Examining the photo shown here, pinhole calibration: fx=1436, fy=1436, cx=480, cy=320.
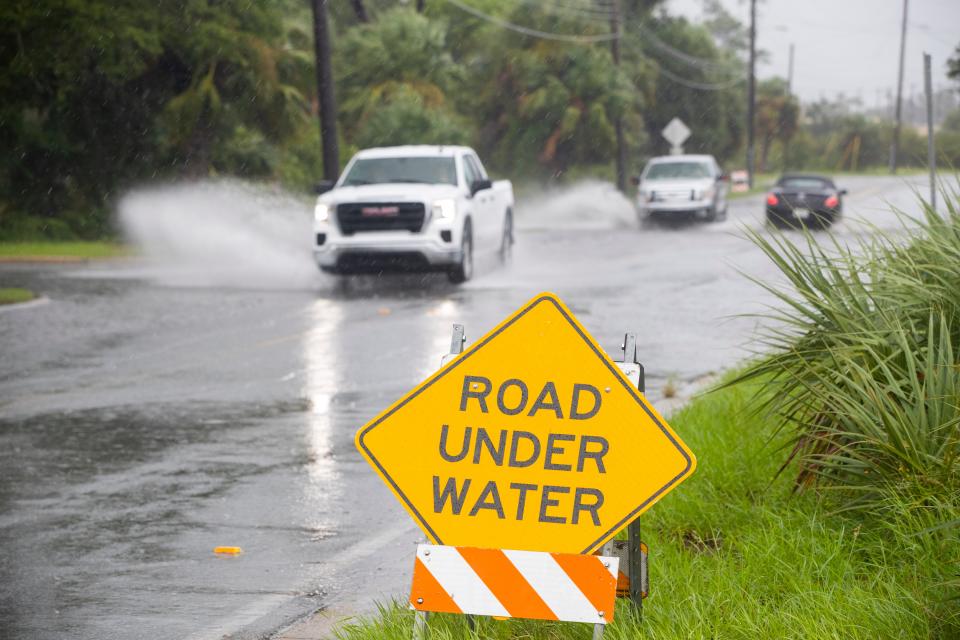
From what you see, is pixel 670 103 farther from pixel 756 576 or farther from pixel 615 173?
pixel 756 576

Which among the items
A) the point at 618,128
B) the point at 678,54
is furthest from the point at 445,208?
the point at 678,54

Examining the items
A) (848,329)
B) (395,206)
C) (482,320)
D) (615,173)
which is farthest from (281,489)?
(615,173)

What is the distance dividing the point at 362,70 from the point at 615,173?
13505mm

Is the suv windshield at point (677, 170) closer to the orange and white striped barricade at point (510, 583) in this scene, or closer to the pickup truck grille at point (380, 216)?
the pickup truck grille at point (380, 216)

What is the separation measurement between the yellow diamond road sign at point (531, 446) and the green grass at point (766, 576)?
0.40 metres

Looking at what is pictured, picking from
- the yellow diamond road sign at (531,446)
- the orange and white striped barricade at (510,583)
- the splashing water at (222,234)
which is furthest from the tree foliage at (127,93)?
the orange and white striped barricade at (510,583)

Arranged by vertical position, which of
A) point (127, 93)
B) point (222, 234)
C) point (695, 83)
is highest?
point (127, 93)

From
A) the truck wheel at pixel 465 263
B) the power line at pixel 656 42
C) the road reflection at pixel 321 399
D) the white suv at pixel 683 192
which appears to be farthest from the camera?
the power line at pixel 656 42

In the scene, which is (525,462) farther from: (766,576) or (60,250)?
(60,250)

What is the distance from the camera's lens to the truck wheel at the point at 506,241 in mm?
23266

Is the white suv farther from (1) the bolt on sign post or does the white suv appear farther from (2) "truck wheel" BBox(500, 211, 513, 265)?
(1) the bolt on sign post

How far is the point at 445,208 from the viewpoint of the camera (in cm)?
1923

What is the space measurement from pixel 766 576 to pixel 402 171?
1572 centimetres

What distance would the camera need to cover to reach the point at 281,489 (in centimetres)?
802
